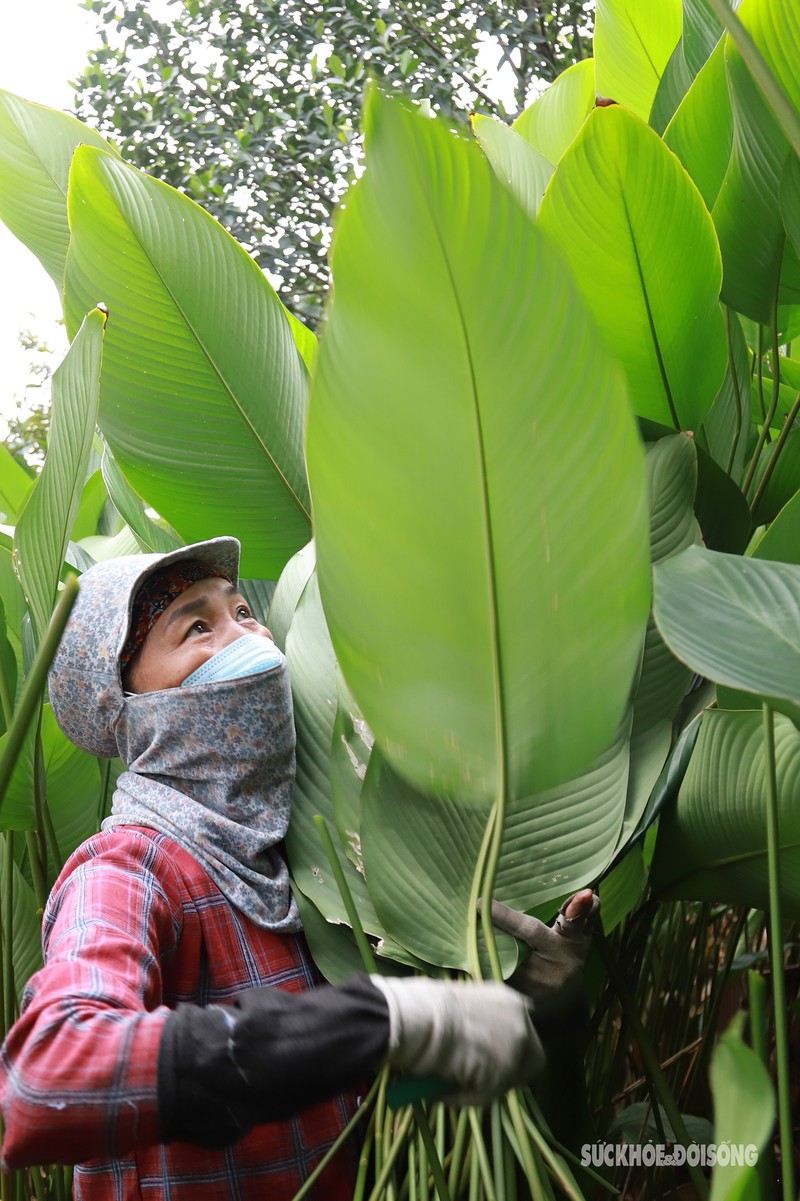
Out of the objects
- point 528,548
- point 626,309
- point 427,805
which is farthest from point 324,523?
point 626,309

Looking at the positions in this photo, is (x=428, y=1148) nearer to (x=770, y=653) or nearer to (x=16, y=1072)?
(x=16, y=1072)

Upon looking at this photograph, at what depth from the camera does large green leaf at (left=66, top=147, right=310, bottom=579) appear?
767 mm

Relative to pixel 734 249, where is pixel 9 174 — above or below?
above

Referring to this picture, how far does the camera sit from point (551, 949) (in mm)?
619

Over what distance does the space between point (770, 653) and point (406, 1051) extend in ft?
0.75

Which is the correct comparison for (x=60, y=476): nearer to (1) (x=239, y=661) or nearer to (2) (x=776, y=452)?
(1) (x=239, y=661)

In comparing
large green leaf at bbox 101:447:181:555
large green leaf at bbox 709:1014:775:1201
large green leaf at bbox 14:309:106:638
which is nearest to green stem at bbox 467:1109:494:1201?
large green leaf at bbox 709:1014:775:1201

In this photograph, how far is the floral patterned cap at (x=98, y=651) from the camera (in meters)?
0.75

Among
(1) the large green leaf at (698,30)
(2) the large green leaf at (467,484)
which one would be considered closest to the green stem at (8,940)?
(2) the large green leaf at (467,484)

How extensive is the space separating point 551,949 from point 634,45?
2.47ft

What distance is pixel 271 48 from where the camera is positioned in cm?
371

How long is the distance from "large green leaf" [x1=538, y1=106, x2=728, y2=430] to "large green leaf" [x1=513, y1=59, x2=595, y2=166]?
1.17 ft

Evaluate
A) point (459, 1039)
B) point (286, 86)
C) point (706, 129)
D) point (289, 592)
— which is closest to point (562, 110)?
point (706, 129)

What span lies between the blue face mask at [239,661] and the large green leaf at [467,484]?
0.29 metres
